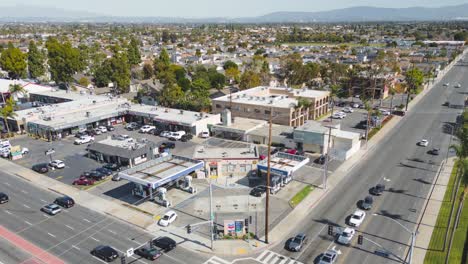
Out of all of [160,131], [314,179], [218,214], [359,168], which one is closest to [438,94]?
[359,168]

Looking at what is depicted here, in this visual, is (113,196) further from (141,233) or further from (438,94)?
(438,94)

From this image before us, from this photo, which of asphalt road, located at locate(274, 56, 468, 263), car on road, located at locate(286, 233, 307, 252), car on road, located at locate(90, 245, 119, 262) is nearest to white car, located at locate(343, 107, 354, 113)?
asphalt road, located at locate(274, 56, 468, 263)

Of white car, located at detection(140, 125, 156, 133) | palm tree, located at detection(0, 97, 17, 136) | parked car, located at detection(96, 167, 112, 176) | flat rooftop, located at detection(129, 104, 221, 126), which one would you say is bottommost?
parked car, located at detection(96, 167, 112, 176)

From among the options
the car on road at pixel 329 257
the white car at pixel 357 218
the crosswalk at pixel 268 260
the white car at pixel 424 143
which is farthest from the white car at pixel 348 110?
the crosswalk at pixel 268 260

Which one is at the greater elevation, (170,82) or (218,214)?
(170,82)

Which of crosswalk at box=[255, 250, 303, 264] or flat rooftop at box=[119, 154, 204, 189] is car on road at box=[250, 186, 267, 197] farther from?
crosswalk at box=[255, 250, 303, 264]
